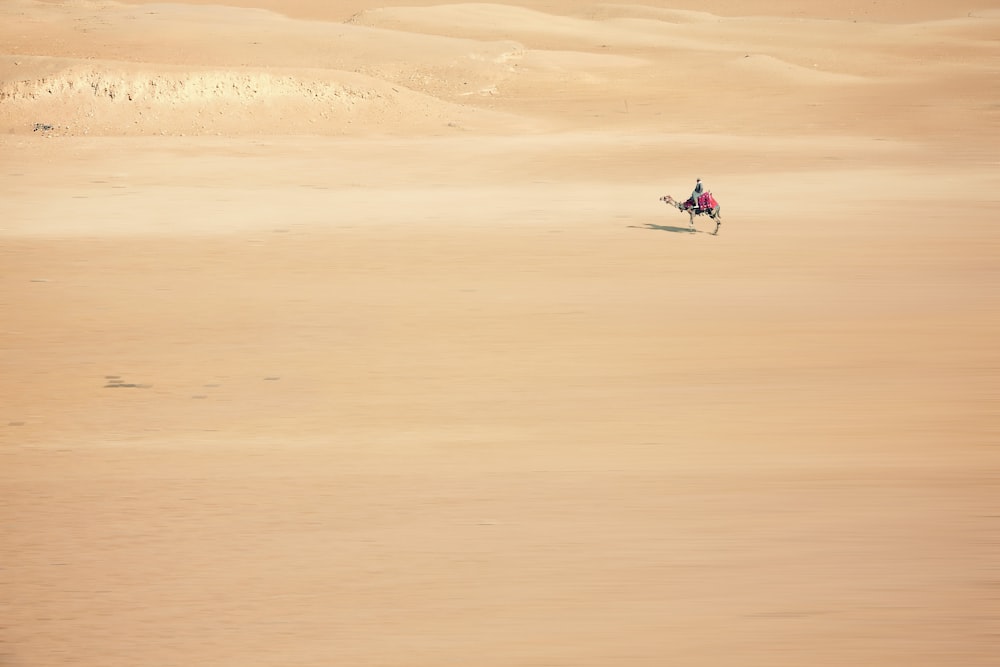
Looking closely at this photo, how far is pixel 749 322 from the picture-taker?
11.7 metres

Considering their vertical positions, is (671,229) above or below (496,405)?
above

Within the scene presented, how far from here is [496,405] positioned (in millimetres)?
9117

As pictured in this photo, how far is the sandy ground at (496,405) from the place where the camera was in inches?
220

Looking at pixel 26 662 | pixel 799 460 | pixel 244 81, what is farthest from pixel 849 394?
pixel 244 81

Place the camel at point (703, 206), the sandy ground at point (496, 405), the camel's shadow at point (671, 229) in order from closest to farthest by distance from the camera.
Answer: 1. the sandy ground at point (496, 405)
2. the camel at point (703, 206)
3. the camel's shadow at point (671, 229)

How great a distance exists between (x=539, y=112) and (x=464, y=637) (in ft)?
95.9

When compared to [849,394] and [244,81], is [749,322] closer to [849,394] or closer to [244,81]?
[849,394]

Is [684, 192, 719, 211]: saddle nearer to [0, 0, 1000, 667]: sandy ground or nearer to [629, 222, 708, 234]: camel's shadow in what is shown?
[0, 0, 1000, 667]: sandy ground

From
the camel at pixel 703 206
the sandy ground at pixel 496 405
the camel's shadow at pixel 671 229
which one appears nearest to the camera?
the sandy ground at pixel 496 405

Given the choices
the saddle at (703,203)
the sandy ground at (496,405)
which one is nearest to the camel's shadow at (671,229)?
the sandy ground at (496,405)

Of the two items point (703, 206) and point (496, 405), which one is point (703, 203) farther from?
point (496, 405)

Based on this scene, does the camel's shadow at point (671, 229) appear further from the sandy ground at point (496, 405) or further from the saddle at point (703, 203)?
the saddle at point (703, 203)

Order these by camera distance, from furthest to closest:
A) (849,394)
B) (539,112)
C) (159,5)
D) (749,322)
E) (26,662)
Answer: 1. (159,5)
2. (539,112)
3. (749,322)
4. (849,394)
5. (26,662)

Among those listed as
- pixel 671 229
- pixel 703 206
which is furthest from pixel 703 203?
pixel 671 229
